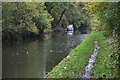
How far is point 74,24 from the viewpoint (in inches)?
2373

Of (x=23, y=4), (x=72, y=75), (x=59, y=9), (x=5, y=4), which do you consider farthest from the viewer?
(x=59, y=9)

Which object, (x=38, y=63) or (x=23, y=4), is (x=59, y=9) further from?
(x=38, y=63)

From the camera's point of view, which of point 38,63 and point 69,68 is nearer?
point 69,68

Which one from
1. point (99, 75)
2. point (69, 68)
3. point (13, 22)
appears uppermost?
point (99, 75)

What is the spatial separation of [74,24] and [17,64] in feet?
158

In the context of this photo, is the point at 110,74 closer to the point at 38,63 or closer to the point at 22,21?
the point at 38,63

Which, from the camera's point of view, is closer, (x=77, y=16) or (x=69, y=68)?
(x=69, y=68)

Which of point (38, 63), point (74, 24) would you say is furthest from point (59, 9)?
point (38, 63)

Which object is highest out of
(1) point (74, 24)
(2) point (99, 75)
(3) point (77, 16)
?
(2) point (99, 75)

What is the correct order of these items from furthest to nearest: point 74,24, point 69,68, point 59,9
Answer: point 74,24, point 59,9, point 69,68

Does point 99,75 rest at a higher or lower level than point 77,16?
higher

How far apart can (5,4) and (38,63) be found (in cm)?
1273

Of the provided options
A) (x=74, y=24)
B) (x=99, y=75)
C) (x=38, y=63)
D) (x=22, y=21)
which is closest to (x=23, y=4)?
(x=22, y=21)

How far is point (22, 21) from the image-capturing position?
25969mm
